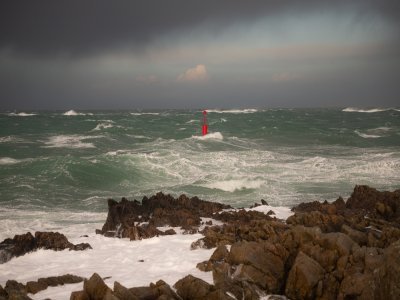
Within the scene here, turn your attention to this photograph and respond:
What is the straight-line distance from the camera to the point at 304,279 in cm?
632

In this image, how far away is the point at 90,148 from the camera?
120 feet

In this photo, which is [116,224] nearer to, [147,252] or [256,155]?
[147,252]

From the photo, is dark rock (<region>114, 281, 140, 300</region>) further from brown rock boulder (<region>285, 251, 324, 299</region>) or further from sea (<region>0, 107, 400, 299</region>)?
Result: brown rock boulder (<region>285, 251, 324, 299</region>)

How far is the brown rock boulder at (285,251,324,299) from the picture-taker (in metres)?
6.29

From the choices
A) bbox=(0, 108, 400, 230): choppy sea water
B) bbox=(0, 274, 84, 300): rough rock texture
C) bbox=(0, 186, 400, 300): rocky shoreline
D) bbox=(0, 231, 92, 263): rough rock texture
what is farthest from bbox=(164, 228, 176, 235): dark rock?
bbox=(0, 108, 400, 230): choppy sea water

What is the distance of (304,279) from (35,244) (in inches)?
268

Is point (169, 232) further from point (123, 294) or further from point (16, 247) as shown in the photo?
point (123, 294)

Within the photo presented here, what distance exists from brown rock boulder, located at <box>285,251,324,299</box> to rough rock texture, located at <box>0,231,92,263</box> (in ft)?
17.9

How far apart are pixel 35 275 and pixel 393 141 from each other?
40.2 meters

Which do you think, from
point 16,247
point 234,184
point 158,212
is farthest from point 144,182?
point 16,247

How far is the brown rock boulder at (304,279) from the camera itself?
629 cm

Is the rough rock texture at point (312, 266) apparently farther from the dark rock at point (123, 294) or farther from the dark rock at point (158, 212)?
the dark rock at point (158, 212)

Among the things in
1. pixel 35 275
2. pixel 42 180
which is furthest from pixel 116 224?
pixel 42 180

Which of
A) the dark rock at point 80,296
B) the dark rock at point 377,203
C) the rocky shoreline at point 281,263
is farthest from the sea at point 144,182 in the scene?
the dark rock at point 377,203
